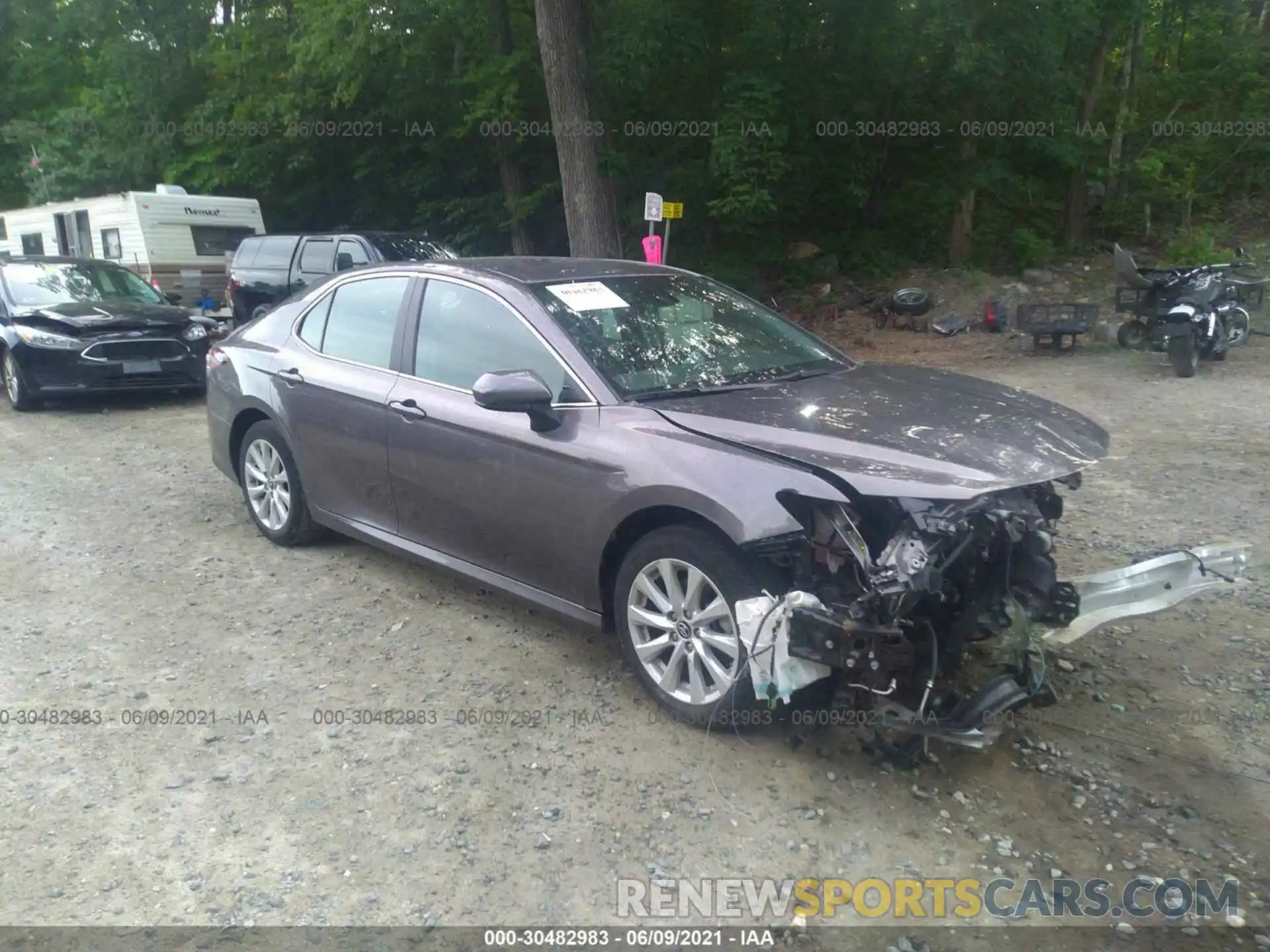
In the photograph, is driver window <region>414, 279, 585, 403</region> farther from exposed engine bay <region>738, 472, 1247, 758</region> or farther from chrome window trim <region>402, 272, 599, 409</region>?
exposed engine bay <region>738, 472, 1247, 758</region>

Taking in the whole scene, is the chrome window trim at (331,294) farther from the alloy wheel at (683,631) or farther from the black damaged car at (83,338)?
the black damaged car at (83,338)

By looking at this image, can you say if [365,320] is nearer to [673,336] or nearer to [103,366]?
[673,336]

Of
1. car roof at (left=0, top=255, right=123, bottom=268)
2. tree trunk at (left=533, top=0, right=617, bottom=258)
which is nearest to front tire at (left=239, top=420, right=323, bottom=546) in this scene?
car roof at (left=0, top=255, right=123, bottom=268)

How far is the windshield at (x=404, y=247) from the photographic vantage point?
13.5 metres

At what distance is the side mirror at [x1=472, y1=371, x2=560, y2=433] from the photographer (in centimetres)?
409

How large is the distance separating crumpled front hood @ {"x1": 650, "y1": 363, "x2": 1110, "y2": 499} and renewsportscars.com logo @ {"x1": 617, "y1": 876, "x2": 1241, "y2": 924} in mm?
1174

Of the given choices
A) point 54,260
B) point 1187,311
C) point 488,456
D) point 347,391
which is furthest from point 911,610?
point 54,260

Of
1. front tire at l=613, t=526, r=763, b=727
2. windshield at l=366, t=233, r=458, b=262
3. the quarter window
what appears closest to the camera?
front tire at l=613, t=526, r=763, b=727

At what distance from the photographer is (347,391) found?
5273 mm

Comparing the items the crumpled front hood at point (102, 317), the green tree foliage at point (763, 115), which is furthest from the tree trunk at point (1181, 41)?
the crumpled front hood at point (102, 317)

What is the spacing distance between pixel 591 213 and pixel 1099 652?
1033 cm

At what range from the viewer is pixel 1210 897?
10.0 ft

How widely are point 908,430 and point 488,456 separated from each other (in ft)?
5.80

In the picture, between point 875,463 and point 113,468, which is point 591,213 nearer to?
point 113,468
